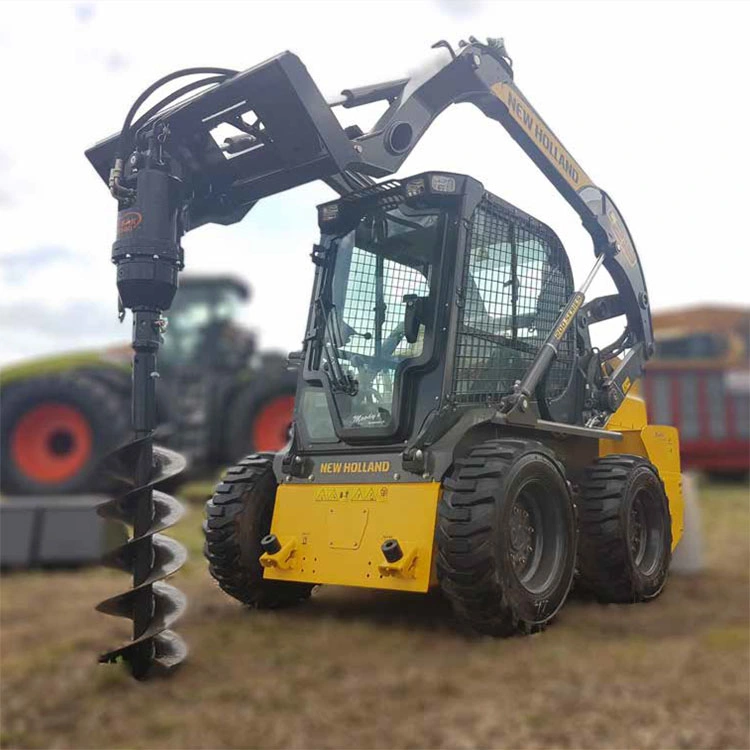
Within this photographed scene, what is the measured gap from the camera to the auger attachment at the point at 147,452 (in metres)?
1.96

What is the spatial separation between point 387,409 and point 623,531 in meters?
0.67

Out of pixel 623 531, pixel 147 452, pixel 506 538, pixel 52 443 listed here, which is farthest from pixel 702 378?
pixel 52 443

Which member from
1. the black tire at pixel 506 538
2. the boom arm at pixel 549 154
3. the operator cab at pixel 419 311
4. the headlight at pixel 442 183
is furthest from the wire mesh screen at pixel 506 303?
the boom arm at pixel 549 154

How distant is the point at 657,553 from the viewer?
2.30 meters

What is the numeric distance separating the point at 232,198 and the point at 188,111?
0.87 ft

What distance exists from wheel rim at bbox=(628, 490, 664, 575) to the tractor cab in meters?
1.51

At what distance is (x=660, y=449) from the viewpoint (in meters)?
2.46

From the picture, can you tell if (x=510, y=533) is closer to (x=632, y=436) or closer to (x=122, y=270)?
(x=632, y=436)

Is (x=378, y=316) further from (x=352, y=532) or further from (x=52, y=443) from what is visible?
(x=52, y=443)

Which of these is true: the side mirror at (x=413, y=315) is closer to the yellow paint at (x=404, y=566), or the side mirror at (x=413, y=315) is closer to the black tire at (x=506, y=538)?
the black tire at (x=506, y=538)

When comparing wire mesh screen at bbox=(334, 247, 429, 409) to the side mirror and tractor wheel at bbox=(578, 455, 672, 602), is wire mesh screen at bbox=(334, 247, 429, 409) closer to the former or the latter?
the side mirror

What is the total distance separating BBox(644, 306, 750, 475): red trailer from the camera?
2643 millimetres

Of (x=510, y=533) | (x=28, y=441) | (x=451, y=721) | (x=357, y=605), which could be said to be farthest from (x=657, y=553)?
(x=451, y=721)

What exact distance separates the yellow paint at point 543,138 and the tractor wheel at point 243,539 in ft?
4.78
